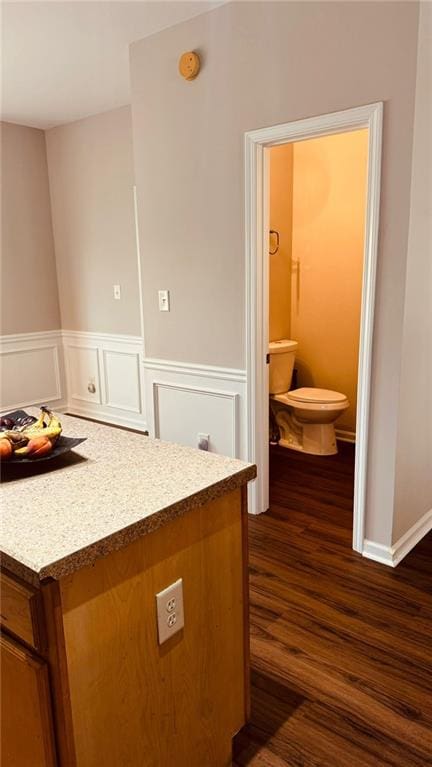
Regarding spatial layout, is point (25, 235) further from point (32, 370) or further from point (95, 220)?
point (32, 370)

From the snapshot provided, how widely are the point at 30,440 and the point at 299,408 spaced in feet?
9.07

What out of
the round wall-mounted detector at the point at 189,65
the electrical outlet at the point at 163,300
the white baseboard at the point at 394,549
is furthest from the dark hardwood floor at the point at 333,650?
the round wall-mounted detector at the point at 189,65

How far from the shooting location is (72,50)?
120 inches

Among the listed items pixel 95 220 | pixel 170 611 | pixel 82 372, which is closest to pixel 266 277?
pixel 170 611

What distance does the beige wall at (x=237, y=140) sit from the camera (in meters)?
2.13

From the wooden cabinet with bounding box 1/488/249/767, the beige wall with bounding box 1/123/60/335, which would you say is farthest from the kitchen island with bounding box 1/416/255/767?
the beige wall with bounding box 1/123/60/335

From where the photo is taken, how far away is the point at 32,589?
94 cm

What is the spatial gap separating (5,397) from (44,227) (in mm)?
1603

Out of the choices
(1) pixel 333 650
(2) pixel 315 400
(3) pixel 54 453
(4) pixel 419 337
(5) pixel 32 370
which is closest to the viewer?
(3) pixel 54 453

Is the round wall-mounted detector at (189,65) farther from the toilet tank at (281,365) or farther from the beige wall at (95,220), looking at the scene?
the toilet tank at (281,365)

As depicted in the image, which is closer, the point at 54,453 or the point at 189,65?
the point at 54,453

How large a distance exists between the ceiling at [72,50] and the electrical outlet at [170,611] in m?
2.65

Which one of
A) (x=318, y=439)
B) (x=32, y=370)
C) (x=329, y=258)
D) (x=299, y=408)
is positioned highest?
(x=329, y=258)

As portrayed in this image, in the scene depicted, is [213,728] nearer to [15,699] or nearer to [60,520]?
[15,699]
